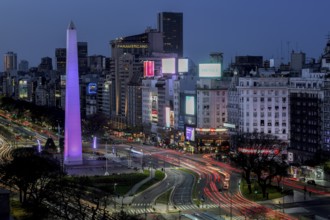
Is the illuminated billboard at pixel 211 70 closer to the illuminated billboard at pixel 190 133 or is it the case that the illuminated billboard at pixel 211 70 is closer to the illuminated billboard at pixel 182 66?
the illuminated billboard at pixel 190 133

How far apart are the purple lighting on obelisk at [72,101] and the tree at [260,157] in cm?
1747

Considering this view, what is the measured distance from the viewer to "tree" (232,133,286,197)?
5594 cm

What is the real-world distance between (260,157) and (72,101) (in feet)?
66.7

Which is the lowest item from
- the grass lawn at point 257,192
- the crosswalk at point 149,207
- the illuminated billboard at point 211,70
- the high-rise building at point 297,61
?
the crosswalk at point 149,207

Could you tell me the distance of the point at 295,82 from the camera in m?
77.6

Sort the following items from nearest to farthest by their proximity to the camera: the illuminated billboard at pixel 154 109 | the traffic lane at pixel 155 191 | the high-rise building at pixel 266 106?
the traffic lane at pixel 155 191 → the high-rise building at pixel 266 106 → the illuminated billboard at pixel 154 109

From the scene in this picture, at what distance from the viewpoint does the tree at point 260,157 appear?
55.9 m

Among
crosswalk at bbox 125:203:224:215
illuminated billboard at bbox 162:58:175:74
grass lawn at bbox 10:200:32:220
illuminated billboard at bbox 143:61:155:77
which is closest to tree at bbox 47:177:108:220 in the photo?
grass lawn at bbox 10:200:32:220

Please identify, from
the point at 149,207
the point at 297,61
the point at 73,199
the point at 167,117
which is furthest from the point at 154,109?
the point at 73,199

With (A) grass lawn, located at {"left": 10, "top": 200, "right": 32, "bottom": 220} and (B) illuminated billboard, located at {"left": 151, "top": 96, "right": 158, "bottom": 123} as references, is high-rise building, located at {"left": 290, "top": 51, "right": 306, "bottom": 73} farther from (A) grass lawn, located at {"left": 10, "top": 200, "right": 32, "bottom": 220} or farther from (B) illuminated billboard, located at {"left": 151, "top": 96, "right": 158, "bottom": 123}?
(A) grass lawn, located at {"left": 10, "top": 200, "right": 32, "bottom": 220}

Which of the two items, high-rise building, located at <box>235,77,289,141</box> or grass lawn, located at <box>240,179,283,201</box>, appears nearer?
grass lawn, located at <box>240,179,283,201</box>

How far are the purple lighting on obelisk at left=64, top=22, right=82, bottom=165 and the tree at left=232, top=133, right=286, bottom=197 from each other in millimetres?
17469

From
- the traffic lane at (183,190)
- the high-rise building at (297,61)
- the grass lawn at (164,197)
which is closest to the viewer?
the grass lawn at (164,197)

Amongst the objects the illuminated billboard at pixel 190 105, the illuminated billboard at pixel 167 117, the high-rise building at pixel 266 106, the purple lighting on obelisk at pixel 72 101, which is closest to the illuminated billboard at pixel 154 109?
the illuminated billboard at pixel 167 117
